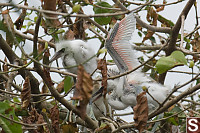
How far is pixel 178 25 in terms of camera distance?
2.14 meters

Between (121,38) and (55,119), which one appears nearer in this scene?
(55,119)

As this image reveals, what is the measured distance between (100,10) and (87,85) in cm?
119

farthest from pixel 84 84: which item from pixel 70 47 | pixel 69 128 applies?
pixel 70 47

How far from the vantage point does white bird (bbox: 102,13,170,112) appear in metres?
1.92

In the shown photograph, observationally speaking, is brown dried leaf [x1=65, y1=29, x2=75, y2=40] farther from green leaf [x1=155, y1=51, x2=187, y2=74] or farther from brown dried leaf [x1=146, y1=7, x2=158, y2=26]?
green leaf [x1=155, y1=51, x2=187, y2=74]

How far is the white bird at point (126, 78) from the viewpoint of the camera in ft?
6.31

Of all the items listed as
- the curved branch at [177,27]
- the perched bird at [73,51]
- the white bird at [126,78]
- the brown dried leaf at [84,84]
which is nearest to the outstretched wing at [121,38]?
the white bird at [126,78]

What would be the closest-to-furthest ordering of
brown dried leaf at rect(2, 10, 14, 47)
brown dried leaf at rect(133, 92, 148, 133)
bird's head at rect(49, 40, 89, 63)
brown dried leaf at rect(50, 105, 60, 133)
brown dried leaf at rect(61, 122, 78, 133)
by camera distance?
brown dried leaf at rect(2, 10, 14, 47)
brown dried leaf at rect(133, 92, 148, 133)
brown dried leaf at rect(50, 105, 60, 133)
brown dried leaf at rect(61, 122, 78, 133)
bird's head at rect(49, 40, 89, 63)

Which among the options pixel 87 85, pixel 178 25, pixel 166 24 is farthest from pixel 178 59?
pixel 166 24

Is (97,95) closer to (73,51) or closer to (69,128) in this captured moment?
(73,51)

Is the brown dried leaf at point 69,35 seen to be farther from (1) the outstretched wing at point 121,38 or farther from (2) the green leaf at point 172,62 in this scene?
(2) the green leaf at point 172,62

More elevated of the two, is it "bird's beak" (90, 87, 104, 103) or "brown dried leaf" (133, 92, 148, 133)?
"brown dried leaf" (133, 92, 148, 133)

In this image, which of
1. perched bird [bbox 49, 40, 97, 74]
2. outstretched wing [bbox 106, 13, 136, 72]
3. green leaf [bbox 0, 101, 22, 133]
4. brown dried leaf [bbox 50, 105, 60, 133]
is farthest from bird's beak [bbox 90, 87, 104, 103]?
green leaf [bbox 0, 101, 22, 133]

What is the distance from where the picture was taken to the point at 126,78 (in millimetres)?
2377
